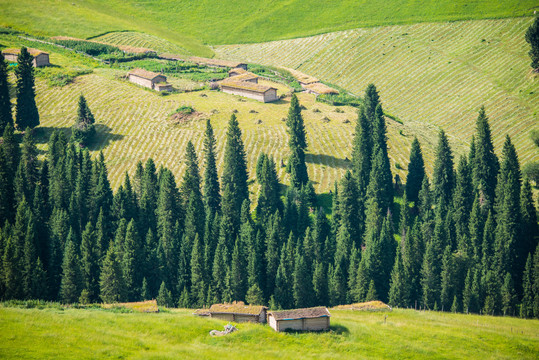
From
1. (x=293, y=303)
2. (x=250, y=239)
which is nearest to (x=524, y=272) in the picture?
(x=293, y=303)

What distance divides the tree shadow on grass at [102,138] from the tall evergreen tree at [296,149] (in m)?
47.0

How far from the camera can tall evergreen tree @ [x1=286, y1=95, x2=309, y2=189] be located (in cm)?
15500

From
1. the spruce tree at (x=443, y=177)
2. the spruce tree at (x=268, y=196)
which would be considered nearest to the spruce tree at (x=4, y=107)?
the spruce tree at (x=268, y=196)

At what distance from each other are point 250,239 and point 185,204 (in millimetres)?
19817

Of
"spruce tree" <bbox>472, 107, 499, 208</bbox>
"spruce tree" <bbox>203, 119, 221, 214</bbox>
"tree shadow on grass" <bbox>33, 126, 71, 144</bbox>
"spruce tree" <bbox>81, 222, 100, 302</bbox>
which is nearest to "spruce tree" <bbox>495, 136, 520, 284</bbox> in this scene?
"spruce tree" <bbox>472, 107, 499, 208</bbox>

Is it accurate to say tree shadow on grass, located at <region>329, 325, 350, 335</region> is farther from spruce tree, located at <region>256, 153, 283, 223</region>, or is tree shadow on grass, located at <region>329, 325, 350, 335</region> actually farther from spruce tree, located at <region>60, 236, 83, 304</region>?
spruce tree, located at <region>256, 153, 283, 223</region>

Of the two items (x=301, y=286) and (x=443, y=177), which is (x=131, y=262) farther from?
(x=443, y=177)

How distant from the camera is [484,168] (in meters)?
148

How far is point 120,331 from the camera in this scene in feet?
277

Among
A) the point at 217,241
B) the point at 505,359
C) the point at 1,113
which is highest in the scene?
the point at 1,113

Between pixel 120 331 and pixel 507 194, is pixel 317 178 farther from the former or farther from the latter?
pixel 120 331

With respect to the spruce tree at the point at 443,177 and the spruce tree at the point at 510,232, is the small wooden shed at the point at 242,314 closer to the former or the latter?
the spruce tree at the point at 510,232

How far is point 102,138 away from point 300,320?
352ft

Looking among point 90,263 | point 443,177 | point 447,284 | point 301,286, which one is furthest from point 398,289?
point 90,263
